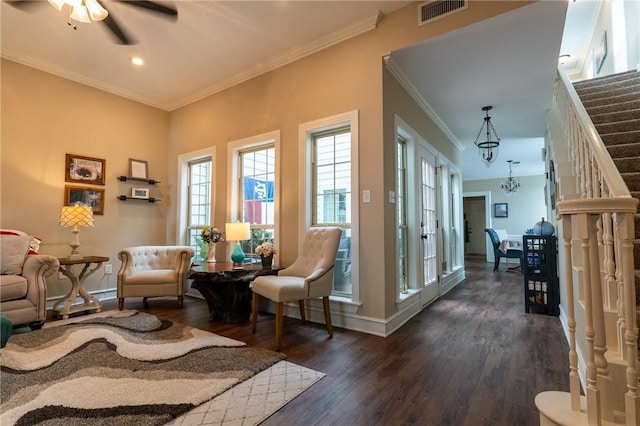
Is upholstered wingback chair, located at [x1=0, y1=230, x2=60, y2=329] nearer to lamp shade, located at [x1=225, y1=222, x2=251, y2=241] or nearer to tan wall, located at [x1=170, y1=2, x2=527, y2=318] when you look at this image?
lamp shade, located at [x1=225, y1=222, x2=251, y2=241]

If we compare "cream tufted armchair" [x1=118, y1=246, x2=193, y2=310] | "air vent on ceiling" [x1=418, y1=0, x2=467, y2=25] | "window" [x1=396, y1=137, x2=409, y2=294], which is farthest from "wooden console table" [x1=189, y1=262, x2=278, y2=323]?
"air vent on ceiling" [x1=418, y1=0, x2=467, y2=25]

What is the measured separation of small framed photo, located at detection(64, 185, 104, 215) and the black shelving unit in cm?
584

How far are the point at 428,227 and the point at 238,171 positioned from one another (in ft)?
9.39

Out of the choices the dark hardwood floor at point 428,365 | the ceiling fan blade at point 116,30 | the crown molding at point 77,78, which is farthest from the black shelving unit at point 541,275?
the crown molding at point 77,78

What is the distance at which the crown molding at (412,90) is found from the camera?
3047mm

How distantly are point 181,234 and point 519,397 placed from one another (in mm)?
4650

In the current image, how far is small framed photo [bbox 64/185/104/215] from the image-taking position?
402 centimetres

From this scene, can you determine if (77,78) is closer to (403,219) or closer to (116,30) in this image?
(116,30)

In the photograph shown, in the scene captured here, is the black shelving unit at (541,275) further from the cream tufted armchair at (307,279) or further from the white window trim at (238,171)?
the white window trim at (238,171)

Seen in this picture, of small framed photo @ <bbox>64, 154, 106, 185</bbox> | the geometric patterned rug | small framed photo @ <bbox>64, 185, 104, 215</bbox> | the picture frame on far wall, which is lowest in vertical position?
the geometric patterned rug

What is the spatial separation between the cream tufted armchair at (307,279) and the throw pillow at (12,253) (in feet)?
7.81

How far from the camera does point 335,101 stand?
3.21 meters

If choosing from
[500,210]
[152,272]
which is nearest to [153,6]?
[152,272]

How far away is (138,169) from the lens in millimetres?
4719
